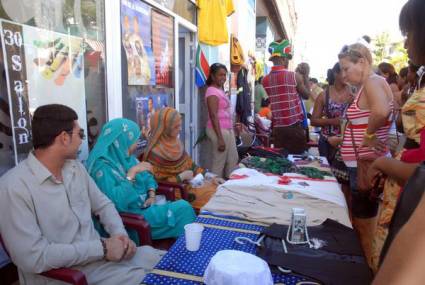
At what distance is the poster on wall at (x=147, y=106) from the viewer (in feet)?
11.6

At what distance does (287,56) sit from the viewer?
4.15 meters

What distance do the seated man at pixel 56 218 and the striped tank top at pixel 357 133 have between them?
159cm

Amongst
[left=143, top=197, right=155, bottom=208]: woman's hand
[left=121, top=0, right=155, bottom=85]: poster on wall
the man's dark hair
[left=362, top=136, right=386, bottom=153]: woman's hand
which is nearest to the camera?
the man's dark hair

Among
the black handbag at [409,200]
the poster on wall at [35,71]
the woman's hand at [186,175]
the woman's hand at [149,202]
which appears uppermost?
the poster on wall at [35,71]

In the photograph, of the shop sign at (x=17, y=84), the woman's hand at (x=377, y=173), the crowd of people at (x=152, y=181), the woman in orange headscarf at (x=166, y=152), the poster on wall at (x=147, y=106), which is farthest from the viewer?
the poster on wall at (x=147, y=106)

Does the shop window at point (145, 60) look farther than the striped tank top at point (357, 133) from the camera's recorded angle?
Yes

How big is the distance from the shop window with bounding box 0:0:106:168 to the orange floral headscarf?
1.50 feet

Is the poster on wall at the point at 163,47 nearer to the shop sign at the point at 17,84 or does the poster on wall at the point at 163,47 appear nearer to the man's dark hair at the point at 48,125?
the shop sign at the point at 17,84

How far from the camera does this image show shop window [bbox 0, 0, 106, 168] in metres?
1.93

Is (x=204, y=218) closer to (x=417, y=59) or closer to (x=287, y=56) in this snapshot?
(x=417, y=59)

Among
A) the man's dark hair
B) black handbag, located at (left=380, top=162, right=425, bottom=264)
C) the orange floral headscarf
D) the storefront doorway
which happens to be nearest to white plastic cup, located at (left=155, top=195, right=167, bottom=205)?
the orange floral headscarf

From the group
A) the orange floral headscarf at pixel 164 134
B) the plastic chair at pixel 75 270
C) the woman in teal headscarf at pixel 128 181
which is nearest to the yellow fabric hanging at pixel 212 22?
the orange floral headscarf at pixel 164 134

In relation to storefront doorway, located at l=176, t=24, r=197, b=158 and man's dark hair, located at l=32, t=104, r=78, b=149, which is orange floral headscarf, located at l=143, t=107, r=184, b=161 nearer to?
man's dark hair, located at l=32, t=104, r=78, b=149

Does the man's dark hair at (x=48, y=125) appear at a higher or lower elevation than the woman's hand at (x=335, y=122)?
higher
